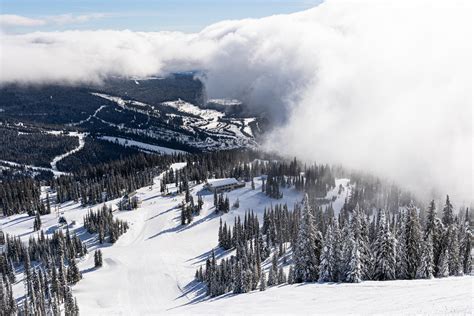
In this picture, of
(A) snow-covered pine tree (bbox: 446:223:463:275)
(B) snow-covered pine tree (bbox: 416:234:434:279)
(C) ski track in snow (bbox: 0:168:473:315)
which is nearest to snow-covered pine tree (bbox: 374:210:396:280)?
(B) snow-covered pine tree (bbox: 416:234:434:279)

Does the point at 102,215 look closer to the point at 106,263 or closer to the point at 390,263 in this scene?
the point at 106,263

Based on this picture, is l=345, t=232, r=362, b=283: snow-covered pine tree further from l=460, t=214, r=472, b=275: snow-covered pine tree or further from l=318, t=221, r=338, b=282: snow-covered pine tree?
l=460, t=214, r=472, b=275: snow-covered pine tree

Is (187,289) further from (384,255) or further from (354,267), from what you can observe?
(384,255)

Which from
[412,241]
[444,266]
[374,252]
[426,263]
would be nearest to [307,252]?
[374,252]

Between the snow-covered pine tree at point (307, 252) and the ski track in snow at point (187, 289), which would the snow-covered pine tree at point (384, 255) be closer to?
the ski track in snow at point (187, 289)

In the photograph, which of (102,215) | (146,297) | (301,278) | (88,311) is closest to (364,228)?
(301,278)
